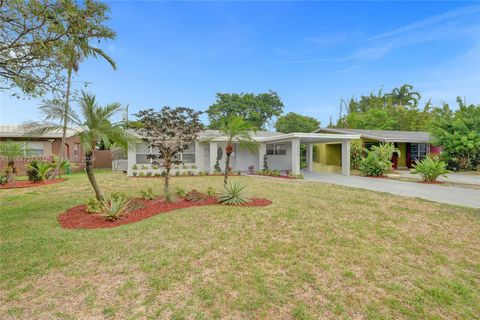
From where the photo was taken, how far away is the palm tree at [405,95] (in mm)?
41784

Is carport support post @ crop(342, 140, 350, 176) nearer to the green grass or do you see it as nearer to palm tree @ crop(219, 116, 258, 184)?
palm tree @ crop(219, 116, 258, 184)

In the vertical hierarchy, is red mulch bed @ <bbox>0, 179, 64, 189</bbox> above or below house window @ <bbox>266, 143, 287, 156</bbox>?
below

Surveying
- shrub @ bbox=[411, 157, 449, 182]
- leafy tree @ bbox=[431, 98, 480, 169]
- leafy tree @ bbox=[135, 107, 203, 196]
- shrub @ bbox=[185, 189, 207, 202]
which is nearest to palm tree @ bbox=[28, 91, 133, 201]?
leafy tree @ bbox=[135, 107, 203, 196]

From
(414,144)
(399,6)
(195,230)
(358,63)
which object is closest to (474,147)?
(414,144)

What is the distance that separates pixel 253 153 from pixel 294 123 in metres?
20.4

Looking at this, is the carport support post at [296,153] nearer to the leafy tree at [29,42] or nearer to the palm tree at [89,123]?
the palm tree at [89,123]

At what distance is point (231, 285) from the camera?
12.2ft

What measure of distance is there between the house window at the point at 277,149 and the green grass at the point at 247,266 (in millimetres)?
14073

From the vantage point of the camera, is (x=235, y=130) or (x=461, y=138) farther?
(x=461, y=138)

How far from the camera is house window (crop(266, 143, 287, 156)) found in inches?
834

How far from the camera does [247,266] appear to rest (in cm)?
427

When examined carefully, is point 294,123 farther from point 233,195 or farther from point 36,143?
point 233,195

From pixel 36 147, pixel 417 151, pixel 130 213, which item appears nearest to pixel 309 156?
pixel 417 151

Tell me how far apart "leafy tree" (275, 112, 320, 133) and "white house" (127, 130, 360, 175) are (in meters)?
15.7
